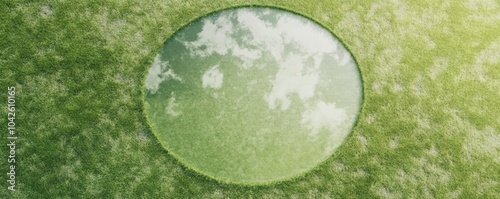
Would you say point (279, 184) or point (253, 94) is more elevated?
point (253, 94)

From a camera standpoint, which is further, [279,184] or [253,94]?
[253,94]

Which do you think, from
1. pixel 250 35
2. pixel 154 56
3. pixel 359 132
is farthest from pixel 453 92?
pixel 154 56

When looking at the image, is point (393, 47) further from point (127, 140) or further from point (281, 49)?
point (127, 140)

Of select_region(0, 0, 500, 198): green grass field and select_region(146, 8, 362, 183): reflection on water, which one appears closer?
select_region(0, 0, 500, 198): green grass field

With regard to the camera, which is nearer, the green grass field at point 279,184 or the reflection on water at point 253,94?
the green grass field at point 279,184
